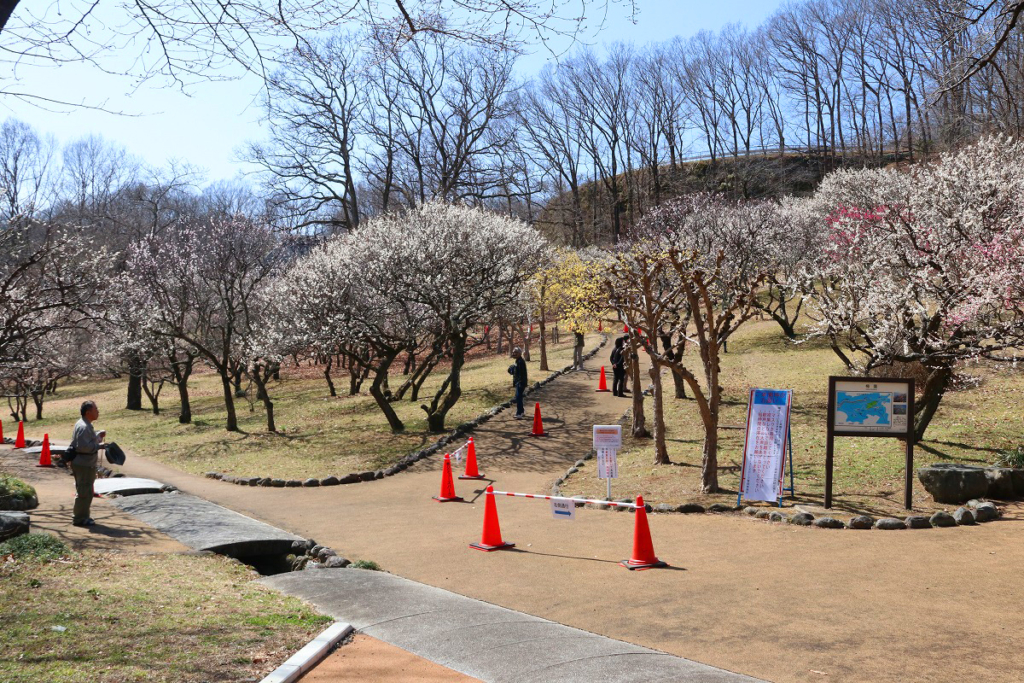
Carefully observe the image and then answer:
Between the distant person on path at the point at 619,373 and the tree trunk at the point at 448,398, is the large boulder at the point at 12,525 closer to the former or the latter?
the tree trunk at the point at 448,398

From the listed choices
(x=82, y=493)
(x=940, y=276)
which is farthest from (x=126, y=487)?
(x=940, y=276)

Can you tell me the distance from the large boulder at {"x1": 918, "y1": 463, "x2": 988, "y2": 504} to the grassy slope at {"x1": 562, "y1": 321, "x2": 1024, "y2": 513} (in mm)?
256

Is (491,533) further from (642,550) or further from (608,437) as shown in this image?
(608,437)

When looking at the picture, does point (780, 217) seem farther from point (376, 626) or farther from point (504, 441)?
point (376, 626)

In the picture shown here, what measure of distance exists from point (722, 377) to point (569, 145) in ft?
125

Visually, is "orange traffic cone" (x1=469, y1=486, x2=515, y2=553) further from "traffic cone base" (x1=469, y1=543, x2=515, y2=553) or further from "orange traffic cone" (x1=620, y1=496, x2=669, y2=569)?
"orange traffic cone" (x1=620, y1=496, x2=669, y2=569)

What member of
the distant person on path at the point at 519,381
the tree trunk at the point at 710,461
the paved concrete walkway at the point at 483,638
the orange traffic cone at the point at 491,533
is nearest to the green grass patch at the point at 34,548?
the paved concrete walkway at the point at 483,638

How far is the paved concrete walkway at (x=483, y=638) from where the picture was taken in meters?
5.34

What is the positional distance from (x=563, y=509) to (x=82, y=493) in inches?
256

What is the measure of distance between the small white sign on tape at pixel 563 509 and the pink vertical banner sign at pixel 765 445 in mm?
3188

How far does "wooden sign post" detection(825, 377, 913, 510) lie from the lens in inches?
438

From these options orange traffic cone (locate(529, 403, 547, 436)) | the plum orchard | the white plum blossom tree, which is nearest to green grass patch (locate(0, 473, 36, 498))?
the plum orchard

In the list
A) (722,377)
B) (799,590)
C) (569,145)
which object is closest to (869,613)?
(799,590)

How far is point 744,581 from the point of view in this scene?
310 inches
